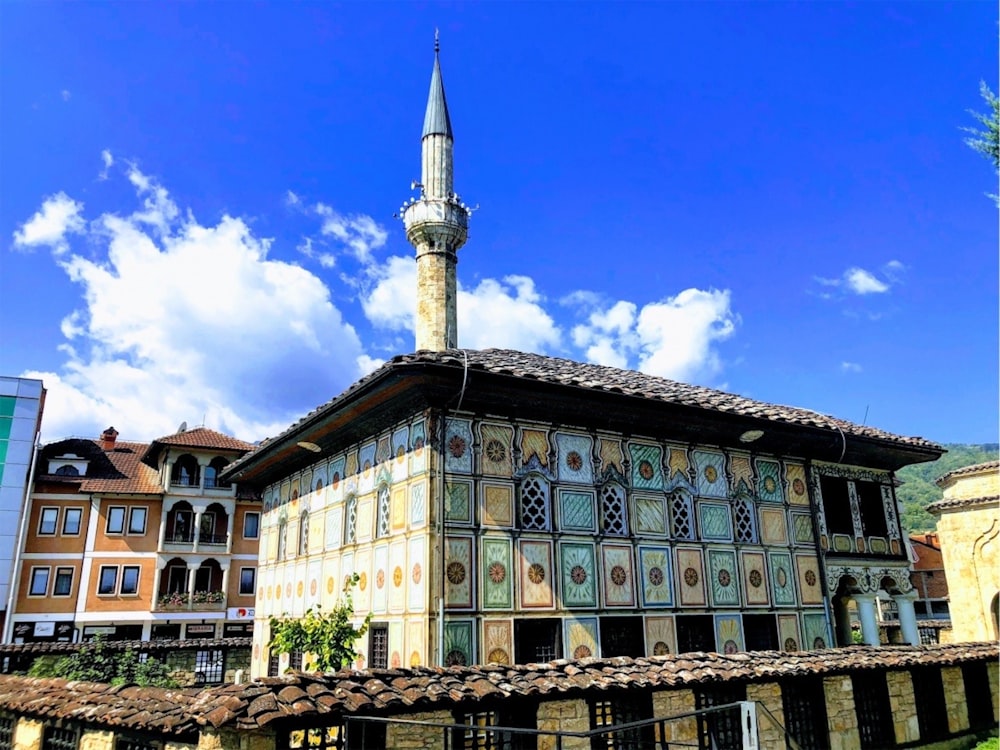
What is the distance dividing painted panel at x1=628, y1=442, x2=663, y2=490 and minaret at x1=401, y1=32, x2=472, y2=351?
13.8m

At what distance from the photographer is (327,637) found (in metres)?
10.2

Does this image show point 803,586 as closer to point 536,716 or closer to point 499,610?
point 499,610

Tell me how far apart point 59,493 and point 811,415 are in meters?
23.2

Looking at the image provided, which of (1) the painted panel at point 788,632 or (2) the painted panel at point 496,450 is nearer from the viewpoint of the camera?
(2) the painted panel at point 496,450

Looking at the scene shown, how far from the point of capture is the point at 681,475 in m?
11.5

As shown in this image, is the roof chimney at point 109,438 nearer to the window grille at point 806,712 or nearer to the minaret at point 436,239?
the minaret at point 436,239

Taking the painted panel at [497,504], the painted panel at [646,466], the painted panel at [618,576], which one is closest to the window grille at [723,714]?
the painted panel at [618,576]

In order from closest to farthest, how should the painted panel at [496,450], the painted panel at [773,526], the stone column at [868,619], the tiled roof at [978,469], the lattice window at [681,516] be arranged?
the painted panel at [496,450]
the lattice window at [681,516]
the painted panel at [773,526]
the stone column at [868,619]
the tiled roof at [978,469]

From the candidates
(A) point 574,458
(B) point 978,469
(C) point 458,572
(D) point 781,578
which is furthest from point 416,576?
(B) point 978,469

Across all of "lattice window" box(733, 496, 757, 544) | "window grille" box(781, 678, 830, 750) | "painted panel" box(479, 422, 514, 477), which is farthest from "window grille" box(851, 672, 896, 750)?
"painted panel" box(479, 422, 514, 477)

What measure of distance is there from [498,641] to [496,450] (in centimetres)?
234

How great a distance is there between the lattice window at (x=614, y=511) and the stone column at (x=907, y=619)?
586 cm

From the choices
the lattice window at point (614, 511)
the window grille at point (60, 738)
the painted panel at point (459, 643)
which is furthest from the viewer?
the lattice window at point (614, 511)

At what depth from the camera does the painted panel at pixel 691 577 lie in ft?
35.8
